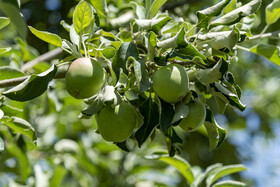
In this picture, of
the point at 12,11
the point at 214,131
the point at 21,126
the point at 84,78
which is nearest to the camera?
the point at 12,11

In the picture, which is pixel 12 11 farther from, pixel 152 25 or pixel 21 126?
pixel 21 126

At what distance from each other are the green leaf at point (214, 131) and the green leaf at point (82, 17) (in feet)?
1.38

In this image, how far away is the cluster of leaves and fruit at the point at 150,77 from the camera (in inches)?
42.8

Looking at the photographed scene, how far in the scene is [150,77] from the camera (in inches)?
46.7

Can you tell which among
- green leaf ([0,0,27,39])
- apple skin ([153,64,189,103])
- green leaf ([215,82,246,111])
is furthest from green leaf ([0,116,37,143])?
green leaf ([0,0,27,39])

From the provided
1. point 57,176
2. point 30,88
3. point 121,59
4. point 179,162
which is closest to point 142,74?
point 121,59

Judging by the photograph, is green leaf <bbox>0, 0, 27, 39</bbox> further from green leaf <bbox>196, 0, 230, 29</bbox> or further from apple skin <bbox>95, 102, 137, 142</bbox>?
green leaf <bbox>196, 0, 230, 29</bbox>

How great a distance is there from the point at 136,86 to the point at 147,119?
0.32 feet

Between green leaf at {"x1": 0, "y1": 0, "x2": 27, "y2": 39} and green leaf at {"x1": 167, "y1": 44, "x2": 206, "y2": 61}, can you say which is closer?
green leaf at {"x1": 0, "y1": 0, "x2": 27, "y2": 39}

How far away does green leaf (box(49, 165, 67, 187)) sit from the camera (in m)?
2.22

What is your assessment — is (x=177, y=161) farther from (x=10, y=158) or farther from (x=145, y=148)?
(x=145, y=148)

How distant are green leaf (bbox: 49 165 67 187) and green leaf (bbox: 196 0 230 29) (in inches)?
51.7

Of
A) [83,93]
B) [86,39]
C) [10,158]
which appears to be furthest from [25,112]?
[83,93]

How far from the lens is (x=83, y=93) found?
3.51ft
